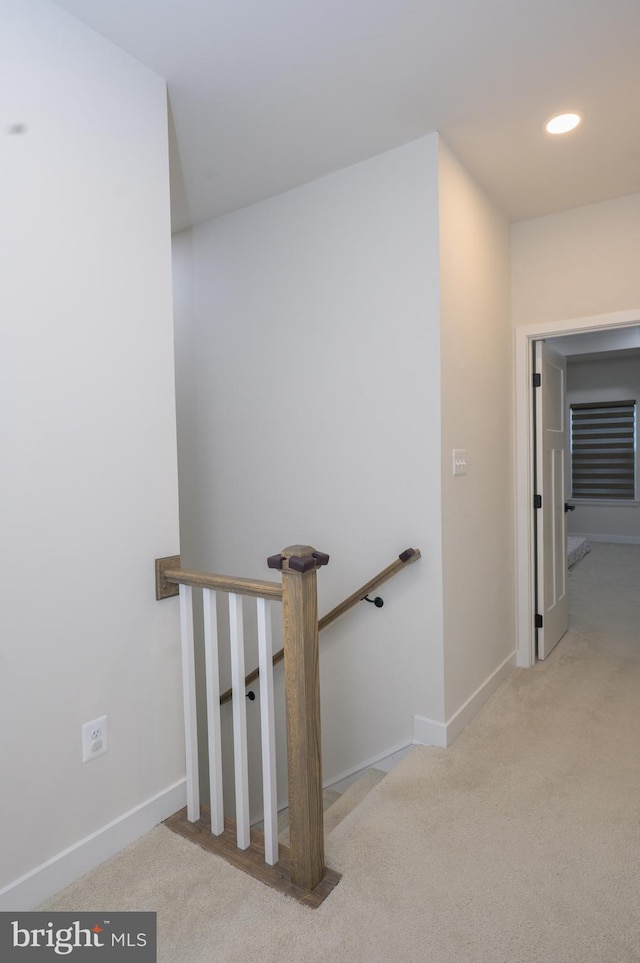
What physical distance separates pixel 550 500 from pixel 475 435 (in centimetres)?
106

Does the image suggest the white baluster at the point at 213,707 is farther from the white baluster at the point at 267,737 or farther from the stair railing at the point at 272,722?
the white baluster at the point at 267,737

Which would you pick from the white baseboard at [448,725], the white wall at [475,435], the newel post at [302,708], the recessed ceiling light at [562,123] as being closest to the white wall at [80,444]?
the newel post at [302,708]

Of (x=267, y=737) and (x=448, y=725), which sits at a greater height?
(x=267, y=737)

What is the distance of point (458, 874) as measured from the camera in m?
1.66

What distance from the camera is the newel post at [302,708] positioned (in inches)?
61.3

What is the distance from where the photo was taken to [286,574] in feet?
5.16

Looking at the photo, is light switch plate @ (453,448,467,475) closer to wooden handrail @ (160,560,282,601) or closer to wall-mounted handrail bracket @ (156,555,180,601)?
wooden handrail @ (160,560,282,601)

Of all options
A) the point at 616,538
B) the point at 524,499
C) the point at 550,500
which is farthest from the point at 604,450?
the point at 524,499

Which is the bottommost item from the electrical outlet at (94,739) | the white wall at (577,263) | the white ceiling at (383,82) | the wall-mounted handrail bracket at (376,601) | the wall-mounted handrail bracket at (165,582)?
the electrical outlet at (94,739)

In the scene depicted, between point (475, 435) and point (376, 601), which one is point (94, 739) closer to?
point (376, 601)

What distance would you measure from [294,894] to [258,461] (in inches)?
78.1

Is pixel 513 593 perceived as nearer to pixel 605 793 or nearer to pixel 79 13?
pixel 605 793

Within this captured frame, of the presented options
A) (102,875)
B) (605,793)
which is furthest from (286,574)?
(605,793)

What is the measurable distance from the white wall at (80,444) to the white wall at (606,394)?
722 centimetres
